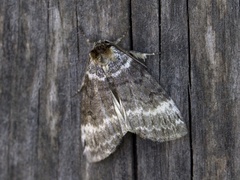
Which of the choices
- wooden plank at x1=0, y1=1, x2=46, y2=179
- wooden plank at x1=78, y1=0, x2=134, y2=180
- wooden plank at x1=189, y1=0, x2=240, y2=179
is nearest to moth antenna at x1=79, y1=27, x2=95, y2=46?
wooden plank at x1=78, y1=0, x2=134, y2=180

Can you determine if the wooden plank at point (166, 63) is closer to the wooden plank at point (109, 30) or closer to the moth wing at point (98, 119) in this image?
the wooden plank at point (109, 30)

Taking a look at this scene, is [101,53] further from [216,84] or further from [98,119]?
[216,84]

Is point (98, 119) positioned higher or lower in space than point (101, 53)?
lower

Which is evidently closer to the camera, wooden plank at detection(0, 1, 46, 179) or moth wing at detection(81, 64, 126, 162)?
moth wing at detection(81, 64, 126, 162)

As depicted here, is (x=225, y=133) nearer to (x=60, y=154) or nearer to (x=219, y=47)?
(x=219, y=47)

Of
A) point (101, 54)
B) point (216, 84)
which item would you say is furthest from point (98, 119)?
point (216, 84)

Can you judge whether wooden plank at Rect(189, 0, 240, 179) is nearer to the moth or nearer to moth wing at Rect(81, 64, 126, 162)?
the moth

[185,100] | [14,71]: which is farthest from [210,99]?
[14,71]

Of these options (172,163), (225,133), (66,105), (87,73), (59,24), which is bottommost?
(172,163)
